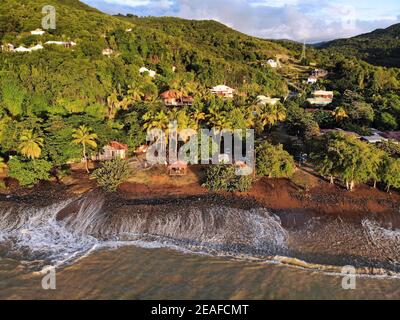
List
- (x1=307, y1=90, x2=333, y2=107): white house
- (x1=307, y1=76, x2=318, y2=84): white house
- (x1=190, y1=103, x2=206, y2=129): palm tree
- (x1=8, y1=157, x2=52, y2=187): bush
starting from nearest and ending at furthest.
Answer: (x1=8, y1=157, x2=52, y2=187): bush
(x1=190, y1=103, x2=206, y2=129): palm tree
(x1=307, y1=90, x2=333, y2=107): white house
(x1=307, y1=76, x2=318, y2=84): white house

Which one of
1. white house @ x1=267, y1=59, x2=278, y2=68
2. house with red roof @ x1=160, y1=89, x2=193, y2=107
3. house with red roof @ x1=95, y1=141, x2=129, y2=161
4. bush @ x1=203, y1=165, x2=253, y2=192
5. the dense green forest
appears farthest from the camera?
white house @ x1=267, y1=59, x2=278, y2=68

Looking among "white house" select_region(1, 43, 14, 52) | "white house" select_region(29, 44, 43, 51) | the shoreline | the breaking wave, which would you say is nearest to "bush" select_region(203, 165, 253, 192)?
the shoreline

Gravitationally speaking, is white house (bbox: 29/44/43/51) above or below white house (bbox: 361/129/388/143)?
above

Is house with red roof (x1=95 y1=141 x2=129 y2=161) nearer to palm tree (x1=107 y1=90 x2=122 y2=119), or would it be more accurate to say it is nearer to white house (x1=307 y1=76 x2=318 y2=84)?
A: palm tree (x1=107 y1=90 x2=122 y2=119)

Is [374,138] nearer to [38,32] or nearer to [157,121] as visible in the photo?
[157,121]
